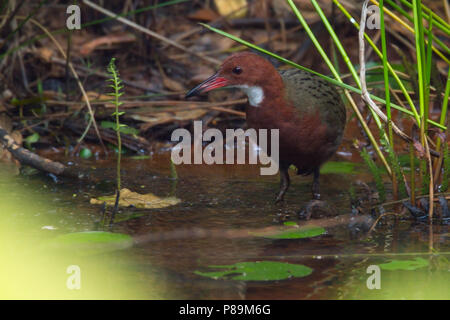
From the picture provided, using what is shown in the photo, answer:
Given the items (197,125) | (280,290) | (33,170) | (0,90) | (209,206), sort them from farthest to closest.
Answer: (197,125), (0,90), (33,170), (209,206), (280,290)

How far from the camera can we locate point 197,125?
15.9 ft

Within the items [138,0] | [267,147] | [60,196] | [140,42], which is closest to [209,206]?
[267,147]

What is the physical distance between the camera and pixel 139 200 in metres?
3.35

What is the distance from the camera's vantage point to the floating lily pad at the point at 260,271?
2.32 m

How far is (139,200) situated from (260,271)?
1126 millimetres

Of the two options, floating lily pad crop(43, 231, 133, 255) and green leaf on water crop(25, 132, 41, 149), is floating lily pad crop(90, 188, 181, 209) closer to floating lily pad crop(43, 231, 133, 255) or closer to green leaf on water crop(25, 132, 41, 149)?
floating lily pad crop(43, 231, 133, 255)

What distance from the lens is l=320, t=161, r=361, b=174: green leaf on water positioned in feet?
13.1

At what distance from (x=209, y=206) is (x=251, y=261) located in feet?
2.79

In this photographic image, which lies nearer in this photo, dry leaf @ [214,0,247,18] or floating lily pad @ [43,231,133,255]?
floating lily pad @ [43,231,133,255]

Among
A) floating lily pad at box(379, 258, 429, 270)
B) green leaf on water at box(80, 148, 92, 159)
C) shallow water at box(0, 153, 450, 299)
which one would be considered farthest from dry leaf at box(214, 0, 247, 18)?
floating lily pad at box(379, 258, 429, 270)

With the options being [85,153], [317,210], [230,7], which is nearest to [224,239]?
[317,210]
